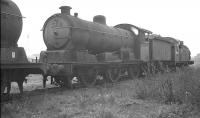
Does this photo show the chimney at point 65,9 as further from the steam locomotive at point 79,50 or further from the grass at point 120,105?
the grass at point 120,105

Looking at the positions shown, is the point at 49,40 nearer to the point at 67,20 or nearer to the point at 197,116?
the point at 67,20

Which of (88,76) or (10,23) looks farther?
(88,76)

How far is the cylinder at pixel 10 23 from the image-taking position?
23.2 ft

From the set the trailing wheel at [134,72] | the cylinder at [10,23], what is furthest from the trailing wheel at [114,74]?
the cylinder at [10,23]

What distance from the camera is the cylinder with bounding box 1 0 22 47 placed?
7.08 metres

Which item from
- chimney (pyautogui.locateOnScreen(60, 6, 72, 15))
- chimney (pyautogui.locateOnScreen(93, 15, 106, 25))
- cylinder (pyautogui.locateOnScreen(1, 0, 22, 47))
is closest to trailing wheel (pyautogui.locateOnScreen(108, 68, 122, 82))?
chimney (pyautogui.locateOnScreen(93, 15, 106, 25))

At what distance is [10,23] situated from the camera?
23.8ft

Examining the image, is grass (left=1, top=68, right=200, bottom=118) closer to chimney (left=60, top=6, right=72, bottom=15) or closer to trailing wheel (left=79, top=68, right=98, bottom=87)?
trailing wheel (left=79, top=68, right=98, bottom=87)

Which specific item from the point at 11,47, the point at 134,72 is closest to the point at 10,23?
the point at 11,47

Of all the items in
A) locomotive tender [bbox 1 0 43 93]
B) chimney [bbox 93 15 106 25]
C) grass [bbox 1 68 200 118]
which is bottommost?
grass [bbox 1 68 200 118]

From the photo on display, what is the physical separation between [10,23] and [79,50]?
4.68m

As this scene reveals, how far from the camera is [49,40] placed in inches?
466

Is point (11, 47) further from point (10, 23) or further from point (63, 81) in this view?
point (63, 81)

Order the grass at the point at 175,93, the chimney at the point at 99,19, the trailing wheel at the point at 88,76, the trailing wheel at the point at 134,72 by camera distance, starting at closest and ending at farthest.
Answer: the grass at the point at 175,93 < the trailing wheel at the point at 88,76 < the chimney at the point at 99,19 < the trailing wheel at the point at 134,72
